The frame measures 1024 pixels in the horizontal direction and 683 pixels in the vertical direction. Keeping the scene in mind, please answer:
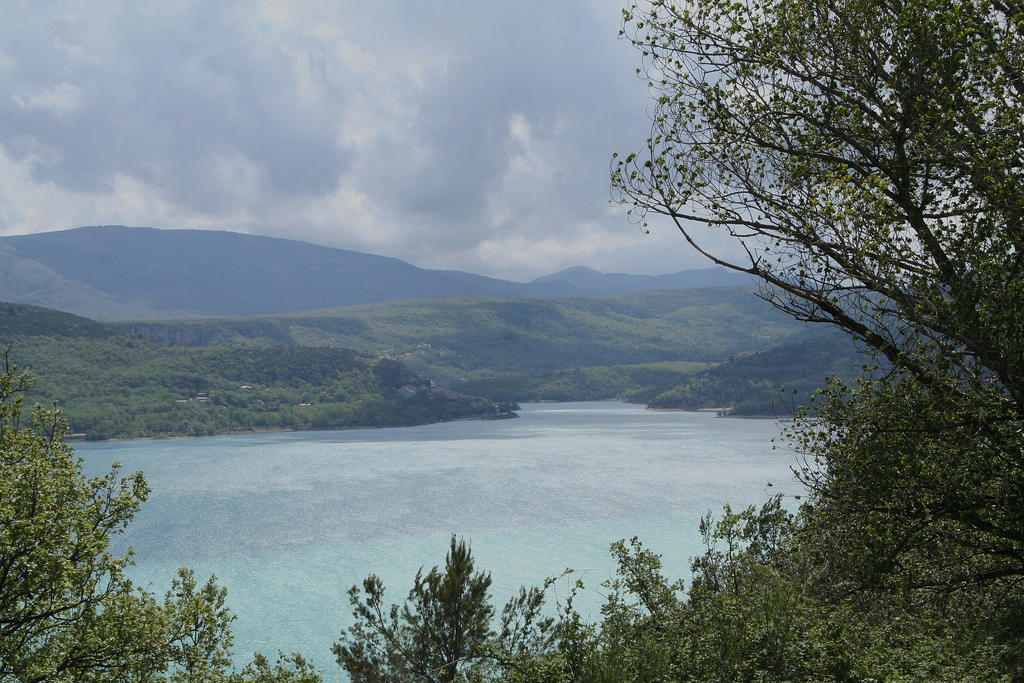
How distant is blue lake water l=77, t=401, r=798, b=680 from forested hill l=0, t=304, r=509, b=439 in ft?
45.5

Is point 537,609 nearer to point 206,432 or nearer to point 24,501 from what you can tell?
point 24,501

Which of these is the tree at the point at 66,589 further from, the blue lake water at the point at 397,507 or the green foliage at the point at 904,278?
the blue lake water at the point at 397,507

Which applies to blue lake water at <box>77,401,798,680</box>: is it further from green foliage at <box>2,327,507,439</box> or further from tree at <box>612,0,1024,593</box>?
tree at <box>612,0,1024,593</box>

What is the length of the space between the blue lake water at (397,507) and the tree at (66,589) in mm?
22674

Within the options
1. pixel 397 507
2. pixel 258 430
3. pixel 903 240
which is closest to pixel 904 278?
pixel 903 240

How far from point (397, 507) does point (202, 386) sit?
10354cm

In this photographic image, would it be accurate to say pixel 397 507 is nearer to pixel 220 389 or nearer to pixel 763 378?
pixel 220 389

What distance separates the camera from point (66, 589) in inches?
476

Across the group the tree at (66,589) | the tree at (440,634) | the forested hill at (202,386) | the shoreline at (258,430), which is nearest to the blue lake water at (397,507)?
the shoreline at (258,430)

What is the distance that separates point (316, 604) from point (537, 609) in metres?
28.1

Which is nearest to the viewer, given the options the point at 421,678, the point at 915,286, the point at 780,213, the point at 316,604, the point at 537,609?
the point at 915,286

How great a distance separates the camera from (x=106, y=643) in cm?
1205

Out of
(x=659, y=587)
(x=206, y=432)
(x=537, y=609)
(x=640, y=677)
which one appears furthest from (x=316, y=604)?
(x=206, y=432)

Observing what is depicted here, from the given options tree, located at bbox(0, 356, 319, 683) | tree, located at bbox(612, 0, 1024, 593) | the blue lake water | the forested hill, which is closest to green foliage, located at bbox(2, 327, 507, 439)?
the forested hill
